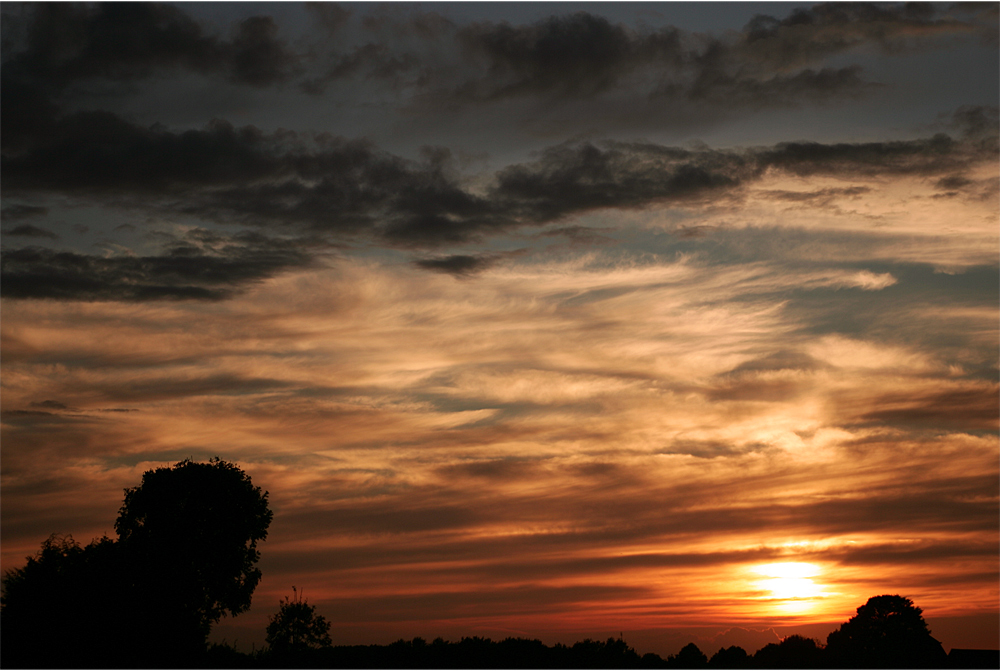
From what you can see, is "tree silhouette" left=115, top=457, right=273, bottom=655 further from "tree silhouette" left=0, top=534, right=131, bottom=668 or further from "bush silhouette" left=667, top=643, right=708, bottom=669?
"bush silhouette" left=667, top=643, right=708, bottom=669

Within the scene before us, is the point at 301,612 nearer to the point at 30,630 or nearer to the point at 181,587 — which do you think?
the point at 181,587

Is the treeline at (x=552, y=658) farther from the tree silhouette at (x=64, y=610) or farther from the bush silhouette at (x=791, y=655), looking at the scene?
the tree silhouette at (x=64, y=610)

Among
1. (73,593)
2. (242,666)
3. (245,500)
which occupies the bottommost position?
(242,666)

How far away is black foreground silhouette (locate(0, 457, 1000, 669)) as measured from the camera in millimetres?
63406

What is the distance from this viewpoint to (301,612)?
92500 millimetres

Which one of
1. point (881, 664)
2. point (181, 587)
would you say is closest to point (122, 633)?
point (181, 587)

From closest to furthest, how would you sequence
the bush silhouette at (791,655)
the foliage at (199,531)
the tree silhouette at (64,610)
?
the bush silhouette at (791,655) < the tree silhouette at (64,610) < the foliage at (199,531)

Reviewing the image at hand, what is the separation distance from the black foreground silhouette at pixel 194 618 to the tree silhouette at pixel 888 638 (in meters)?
0.15

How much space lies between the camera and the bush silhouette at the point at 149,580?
216 ft

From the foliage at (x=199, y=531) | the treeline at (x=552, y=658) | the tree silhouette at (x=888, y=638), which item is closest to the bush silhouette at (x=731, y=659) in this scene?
the treeline at (x=552, y=658)

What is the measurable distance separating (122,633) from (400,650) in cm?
2196

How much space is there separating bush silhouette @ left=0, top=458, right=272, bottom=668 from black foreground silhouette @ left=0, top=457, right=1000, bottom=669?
0.09m

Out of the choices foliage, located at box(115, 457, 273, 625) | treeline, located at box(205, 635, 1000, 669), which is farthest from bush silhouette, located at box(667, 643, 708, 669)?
foliage, located at box(115, 457, 273, 625)

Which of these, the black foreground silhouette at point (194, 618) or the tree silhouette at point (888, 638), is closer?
the black foreground silhouette at point (194, 618)
